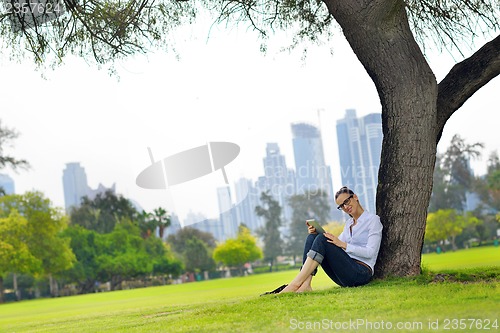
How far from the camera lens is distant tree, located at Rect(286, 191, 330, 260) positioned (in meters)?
44.2

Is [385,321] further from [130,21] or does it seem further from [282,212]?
[282,212]

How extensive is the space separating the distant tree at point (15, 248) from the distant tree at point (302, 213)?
1611 cm

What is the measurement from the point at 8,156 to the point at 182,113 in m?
8.58

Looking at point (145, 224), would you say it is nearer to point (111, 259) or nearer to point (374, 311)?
point (111, 259)


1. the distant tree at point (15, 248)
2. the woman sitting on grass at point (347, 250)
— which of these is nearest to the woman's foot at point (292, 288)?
the woman sitting on grass at point (347, 250)

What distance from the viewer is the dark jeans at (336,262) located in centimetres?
585

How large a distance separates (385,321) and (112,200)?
4120cm

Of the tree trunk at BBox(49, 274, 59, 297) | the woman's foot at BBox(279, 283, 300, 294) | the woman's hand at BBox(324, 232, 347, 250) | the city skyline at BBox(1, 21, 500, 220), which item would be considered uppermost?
→ the city skyline at BBox(1, 21, 500, 220)

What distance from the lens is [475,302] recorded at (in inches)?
191

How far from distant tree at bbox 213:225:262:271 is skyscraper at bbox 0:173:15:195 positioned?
38.1ft

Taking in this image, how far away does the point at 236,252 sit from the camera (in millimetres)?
43688

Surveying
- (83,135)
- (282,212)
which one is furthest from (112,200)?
(282,212)

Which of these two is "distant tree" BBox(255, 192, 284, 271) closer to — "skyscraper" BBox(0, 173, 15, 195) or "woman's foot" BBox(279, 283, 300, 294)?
"skyscraper" BBox(0, 173, 15, 195)

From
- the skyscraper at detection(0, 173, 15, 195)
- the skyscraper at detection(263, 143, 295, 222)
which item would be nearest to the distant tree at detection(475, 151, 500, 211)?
the skyscraper at detection(263, 143, 295, 222)
